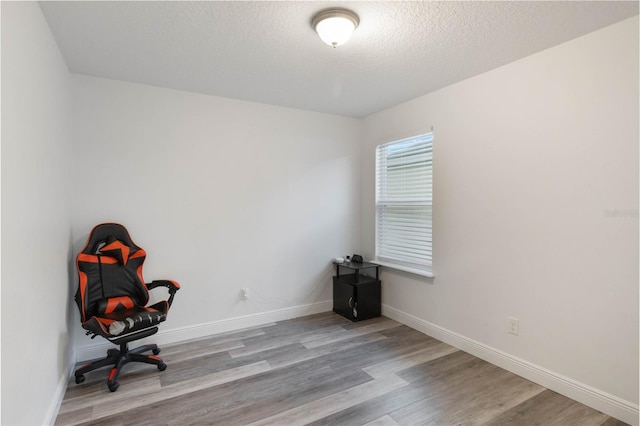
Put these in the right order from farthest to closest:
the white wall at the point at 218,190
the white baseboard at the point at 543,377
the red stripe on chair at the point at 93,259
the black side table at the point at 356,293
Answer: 1. the black side table at the point at 356,293
2. the white wall at the point at 218,190
3. the red stripe on chair at the point at 93,259
4. the white baseboard at the point at 543,377

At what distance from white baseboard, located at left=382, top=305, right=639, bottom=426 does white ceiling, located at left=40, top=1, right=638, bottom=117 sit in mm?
2379

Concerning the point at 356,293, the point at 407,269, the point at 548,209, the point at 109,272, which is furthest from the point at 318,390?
the point at 548,209

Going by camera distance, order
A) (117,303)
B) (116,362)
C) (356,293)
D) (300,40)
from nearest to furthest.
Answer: (300,40) → (116,362) → (117,303) → (356,293)

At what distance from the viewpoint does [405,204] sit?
3.71 m

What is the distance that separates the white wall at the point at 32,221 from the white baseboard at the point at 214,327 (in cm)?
46

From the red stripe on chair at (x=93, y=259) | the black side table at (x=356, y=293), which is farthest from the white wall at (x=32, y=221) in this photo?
the black side table at (x=356, y=293)

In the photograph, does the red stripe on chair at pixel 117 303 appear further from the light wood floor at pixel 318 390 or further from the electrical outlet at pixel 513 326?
the electrical outlet at pixel 513 326

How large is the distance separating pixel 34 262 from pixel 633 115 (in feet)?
11.7

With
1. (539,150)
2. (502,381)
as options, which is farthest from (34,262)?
(539,150)

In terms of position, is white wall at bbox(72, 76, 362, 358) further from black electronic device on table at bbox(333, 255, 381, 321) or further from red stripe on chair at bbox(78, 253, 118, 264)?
red stripe on chair at bbox(78, 253, 118, 264)

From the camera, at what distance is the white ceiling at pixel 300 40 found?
190cm

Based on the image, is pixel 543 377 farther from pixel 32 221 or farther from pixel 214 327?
pixel 32 221

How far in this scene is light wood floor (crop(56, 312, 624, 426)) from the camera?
2.05 m

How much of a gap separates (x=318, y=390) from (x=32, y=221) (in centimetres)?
205
